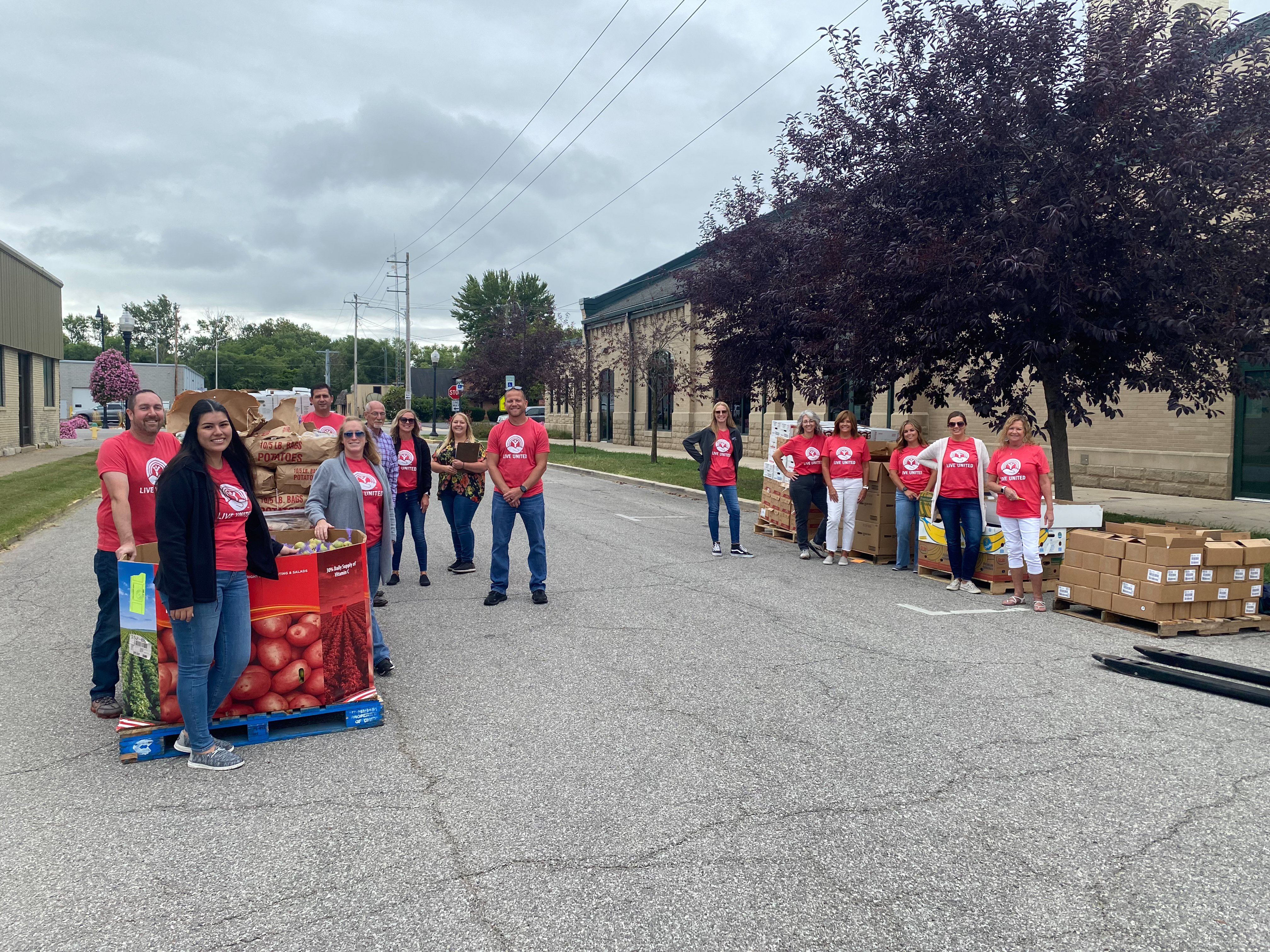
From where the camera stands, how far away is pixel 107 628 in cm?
504

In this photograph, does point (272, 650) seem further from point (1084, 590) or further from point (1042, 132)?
point (1042, 132)

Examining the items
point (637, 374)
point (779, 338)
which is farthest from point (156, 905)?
point (637, 374)

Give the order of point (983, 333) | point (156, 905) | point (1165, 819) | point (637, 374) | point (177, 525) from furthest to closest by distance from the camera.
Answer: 1. point (637, 374)
2. point (983, 333)
3. point (177, 525)
4. point (1165, 819)
5. point (156, 905)

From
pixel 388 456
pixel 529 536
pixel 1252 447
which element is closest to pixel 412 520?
pixel 388 456

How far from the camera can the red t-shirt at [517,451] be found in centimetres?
817

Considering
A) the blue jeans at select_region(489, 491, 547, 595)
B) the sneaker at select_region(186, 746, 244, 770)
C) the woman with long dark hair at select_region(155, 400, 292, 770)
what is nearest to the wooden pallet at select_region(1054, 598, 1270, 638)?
the blue jeans at select_region(489, 491, 547, 595)

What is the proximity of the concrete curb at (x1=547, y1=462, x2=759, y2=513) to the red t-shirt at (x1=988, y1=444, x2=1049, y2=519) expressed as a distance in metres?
7.59

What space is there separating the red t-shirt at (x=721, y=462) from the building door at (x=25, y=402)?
28223mm

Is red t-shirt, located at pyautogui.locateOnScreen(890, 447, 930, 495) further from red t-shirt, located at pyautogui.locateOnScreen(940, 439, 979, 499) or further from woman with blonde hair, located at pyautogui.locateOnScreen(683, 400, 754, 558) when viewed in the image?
woman with blonde hair, located at pyautogui.locateOnScreen(683, 400, 754, 558)

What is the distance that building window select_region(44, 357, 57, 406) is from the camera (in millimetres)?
33406

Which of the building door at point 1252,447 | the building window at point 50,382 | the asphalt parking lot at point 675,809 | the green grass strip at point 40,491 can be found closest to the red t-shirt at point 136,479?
the asphalt parking lot at point 675,809

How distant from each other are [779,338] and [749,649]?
12208 millimetres

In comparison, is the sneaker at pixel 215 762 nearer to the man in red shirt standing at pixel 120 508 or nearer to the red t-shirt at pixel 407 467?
the man in red shirt standing at pixel 120 508

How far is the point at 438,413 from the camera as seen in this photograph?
241 feet
